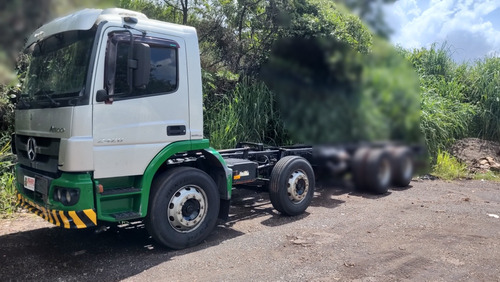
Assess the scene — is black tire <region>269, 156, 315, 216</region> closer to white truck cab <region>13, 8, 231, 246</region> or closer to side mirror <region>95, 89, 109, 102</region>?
white truck cab <region>13, 8, 231, 246</region>

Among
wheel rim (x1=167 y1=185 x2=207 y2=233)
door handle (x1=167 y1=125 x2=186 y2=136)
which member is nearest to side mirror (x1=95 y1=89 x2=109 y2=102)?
door handle (x1=167 y1=125 x2=186 y2=136)

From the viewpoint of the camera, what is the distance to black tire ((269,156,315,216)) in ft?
18.0

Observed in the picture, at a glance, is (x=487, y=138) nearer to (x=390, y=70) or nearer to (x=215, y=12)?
(x=215, y=12)

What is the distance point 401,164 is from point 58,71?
3856 millimetres

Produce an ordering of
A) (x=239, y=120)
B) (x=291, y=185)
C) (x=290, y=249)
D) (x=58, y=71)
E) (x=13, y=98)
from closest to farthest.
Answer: (x=58, y=71)
(x=290, y=249)
(x=291, y=185)
(x=13, y=98)
(x=239, y=120)

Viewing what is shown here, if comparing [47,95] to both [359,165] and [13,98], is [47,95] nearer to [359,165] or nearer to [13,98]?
[13,98]

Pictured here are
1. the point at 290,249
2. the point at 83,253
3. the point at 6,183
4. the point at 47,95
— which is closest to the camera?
the point at 47,95

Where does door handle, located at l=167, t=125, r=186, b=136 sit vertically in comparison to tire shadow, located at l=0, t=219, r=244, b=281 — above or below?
above

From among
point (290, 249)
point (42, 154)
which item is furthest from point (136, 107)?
point (290, 249)

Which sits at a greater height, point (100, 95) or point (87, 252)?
point (100, 95)

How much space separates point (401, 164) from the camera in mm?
1271

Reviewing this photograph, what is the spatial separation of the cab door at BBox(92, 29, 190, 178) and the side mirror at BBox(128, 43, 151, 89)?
0.02m

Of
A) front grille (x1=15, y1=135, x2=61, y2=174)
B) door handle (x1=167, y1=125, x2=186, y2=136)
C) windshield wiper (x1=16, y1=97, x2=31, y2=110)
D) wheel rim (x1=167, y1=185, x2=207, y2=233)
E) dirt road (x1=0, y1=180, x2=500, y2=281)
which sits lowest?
dirt road (x1=0, y1=180, x2=500, y2=281)

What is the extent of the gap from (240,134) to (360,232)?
3.69 m
